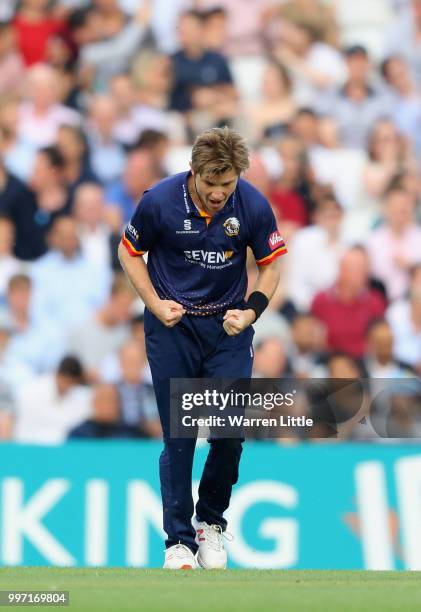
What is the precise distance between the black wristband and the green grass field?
135 centimetres

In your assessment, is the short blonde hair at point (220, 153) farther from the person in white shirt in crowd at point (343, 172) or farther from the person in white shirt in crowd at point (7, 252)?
the person in white shirt in crowd at point (343, 172)

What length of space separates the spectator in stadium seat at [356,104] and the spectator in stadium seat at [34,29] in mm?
2942

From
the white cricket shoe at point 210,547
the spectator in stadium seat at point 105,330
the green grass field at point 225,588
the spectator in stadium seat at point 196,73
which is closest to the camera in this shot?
the green grass field at point 225,588

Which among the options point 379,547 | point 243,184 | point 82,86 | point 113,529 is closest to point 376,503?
point 379,547

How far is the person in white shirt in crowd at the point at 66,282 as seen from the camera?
42.7 feet

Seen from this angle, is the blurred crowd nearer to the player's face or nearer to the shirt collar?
the shirt collar

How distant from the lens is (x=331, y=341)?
499 inches

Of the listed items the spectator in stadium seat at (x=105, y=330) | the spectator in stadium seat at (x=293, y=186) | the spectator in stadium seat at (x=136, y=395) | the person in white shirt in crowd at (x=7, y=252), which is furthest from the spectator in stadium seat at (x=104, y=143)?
the spectator in stadium seat at (x=136, y=395)

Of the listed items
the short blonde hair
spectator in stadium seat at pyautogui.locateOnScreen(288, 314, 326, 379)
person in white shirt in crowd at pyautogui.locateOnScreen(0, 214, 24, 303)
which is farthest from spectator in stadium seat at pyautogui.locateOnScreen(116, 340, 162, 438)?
the short blonde hair

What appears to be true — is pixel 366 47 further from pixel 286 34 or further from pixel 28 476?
pixel 28 476

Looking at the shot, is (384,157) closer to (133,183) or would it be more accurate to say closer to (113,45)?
(133,183)

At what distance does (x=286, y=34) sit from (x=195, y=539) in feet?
28.9

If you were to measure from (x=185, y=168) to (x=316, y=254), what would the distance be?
1807 mm

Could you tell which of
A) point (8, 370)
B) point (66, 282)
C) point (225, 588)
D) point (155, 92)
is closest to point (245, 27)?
point (155, 92)
